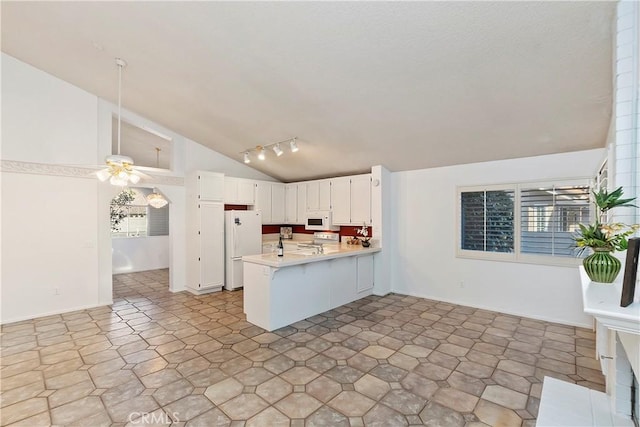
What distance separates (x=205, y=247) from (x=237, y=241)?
25.0 inches

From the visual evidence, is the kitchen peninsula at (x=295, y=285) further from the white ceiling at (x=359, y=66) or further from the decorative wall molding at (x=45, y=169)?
the decorative wall molding at (x=45, y=169)

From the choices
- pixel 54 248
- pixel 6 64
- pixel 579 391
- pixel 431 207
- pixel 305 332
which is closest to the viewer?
pixel 579 391

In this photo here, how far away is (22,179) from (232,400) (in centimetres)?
472

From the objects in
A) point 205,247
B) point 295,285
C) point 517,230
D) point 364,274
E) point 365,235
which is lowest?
point 364,274

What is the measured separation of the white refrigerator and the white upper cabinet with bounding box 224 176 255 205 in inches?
16.1

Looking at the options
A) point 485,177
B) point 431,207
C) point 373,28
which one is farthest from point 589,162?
point 373,28

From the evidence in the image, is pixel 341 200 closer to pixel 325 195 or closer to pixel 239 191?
pixel 325 195

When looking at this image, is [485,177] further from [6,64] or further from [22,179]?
[6,64]

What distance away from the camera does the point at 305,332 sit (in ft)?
12.6

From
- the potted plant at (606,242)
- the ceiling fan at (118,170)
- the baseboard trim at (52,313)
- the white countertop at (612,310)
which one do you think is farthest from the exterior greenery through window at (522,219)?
the baseboard trim at (52,313)

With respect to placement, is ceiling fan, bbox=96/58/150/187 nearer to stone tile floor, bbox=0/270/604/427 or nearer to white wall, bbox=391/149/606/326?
stone tile floor, bbox=0/270/604/427

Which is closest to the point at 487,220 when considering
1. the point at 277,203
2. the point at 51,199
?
the point at 277,203

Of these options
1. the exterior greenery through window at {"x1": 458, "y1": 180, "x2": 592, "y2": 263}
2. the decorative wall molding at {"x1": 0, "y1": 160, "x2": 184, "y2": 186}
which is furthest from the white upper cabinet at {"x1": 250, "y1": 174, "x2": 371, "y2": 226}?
the decorative wall molding at {"x1": 0, "y1": 160, "x2": 184, "y2": 186}

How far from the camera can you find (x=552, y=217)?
13.9 ft
